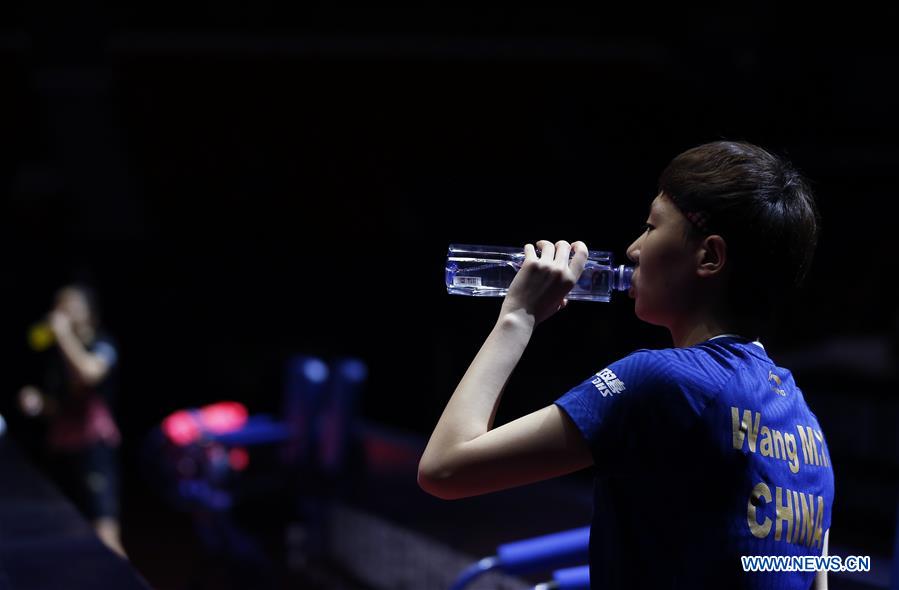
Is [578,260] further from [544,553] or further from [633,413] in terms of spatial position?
[544,553]

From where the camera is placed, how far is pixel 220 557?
497cm

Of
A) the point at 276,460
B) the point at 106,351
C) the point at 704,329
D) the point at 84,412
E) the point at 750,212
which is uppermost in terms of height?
the point at 750,212

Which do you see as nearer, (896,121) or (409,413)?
(896,121)

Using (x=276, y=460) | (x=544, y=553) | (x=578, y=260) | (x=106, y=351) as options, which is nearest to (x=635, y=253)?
(x=578, y=260)

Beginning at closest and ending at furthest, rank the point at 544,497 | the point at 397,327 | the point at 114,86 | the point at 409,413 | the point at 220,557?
1. the point at 544,497
2. the point at 220,557
3. the point at 409,413
4. the point at 397,327
5. the point at 114,86

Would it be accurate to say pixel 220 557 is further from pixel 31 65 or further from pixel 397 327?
pixel 31 65

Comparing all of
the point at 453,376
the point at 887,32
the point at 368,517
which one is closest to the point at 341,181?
the point at 453,376

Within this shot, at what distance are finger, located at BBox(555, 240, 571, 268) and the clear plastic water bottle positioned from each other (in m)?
0.18

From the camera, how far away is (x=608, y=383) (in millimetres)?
957

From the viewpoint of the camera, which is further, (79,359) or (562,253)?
(79,359)

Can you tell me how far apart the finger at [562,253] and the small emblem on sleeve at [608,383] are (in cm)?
13

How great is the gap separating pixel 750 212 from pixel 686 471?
27 centimetres

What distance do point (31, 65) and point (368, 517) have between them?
589 centimetres

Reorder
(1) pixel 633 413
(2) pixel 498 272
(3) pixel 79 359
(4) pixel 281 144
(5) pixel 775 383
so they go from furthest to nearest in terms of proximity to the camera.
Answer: (4) pixel 281 144, (3) pixel 79 359, (2) pixel 498 272, (5) pixel 775 383, (1) pixel 633 413
